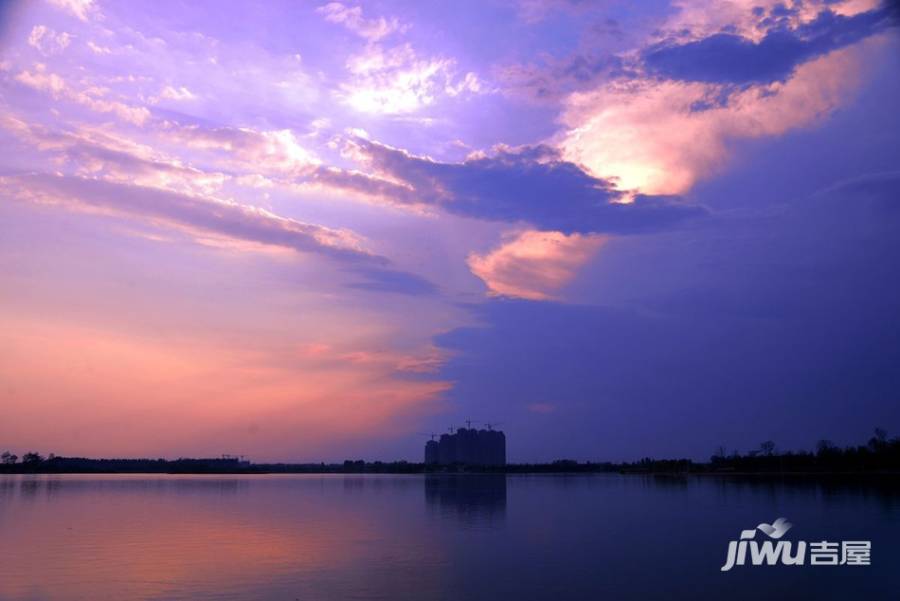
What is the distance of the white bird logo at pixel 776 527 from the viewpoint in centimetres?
2764

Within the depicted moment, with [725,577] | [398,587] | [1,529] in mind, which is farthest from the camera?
[1,529]

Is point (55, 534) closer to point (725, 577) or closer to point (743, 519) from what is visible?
point (725, 577)

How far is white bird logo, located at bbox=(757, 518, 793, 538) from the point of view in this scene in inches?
1088

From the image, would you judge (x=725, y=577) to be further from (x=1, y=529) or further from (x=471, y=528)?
(x=1, y=529)

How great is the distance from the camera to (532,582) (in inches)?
710

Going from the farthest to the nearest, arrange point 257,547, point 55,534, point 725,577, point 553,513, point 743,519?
point 553,513, point 743,519, point 55,534, point 257,547, point 725,577

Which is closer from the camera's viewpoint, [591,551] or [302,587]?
[302,587]

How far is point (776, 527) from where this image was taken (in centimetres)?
2978

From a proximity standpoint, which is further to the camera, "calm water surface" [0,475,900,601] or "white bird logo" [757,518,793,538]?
"white bird logo" [757,518,793,538]

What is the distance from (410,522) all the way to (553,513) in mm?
9404

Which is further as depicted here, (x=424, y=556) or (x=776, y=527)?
(x=776, y=527)

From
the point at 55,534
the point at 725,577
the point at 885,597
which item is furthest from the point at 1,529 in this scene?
the point at 885,597

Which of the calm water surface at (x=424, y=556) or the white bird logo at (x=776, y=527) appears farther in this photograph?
the white bird logo at (x=776, y=527)

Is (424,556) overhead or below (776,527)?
overhead
